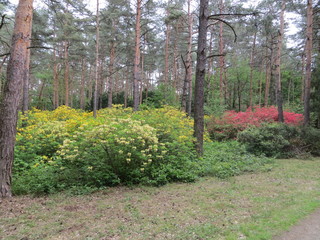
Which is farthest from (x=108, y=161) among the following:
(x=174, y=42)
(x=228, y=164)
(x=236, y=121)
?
(x=174, y=42)

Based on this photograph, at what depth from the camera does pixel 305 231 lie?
319cm

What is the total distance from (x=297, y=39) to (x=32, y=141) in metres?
23.0

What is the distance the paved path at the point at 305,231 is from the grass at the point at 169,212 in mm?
97

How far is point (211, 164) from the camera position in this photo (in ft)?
23.6

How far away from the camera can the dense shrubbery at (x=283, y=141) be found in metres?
9.55

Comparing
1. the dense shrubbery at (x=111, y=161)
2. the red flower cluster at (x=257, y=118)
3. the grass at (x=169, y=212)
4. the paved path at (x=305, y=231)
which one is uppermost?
the red flower cluster at (x=257, y=118)

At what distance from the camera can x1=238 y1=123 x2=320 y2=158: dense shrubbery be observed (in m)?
9.55

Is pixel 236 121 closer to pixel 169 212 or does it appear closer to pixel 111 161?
pixel 111 161

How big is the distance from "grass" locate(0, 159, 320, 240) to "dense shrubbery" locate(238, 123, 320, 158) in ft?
13.0

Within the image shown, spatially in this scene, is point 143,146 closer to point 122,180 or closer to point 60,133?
point 122,180

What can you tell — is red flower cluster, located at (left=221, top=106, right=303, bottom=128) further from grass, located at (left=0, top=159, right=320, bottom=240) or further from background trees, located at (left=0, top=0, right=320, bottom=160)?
grass, located at (left=0, top=159, right=320, bottom=240)

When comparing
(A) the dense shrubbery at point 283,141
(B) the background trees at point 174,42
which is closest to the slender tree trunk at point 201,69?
(B) the background trees at point 174,42

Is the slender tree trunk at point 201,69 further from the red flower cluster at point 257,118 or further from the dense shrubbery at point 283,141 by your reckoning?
the red flower cluster at point 257,118

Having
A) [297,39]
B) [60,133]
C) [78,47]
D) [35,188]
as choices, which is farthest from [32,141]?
[297,39]
